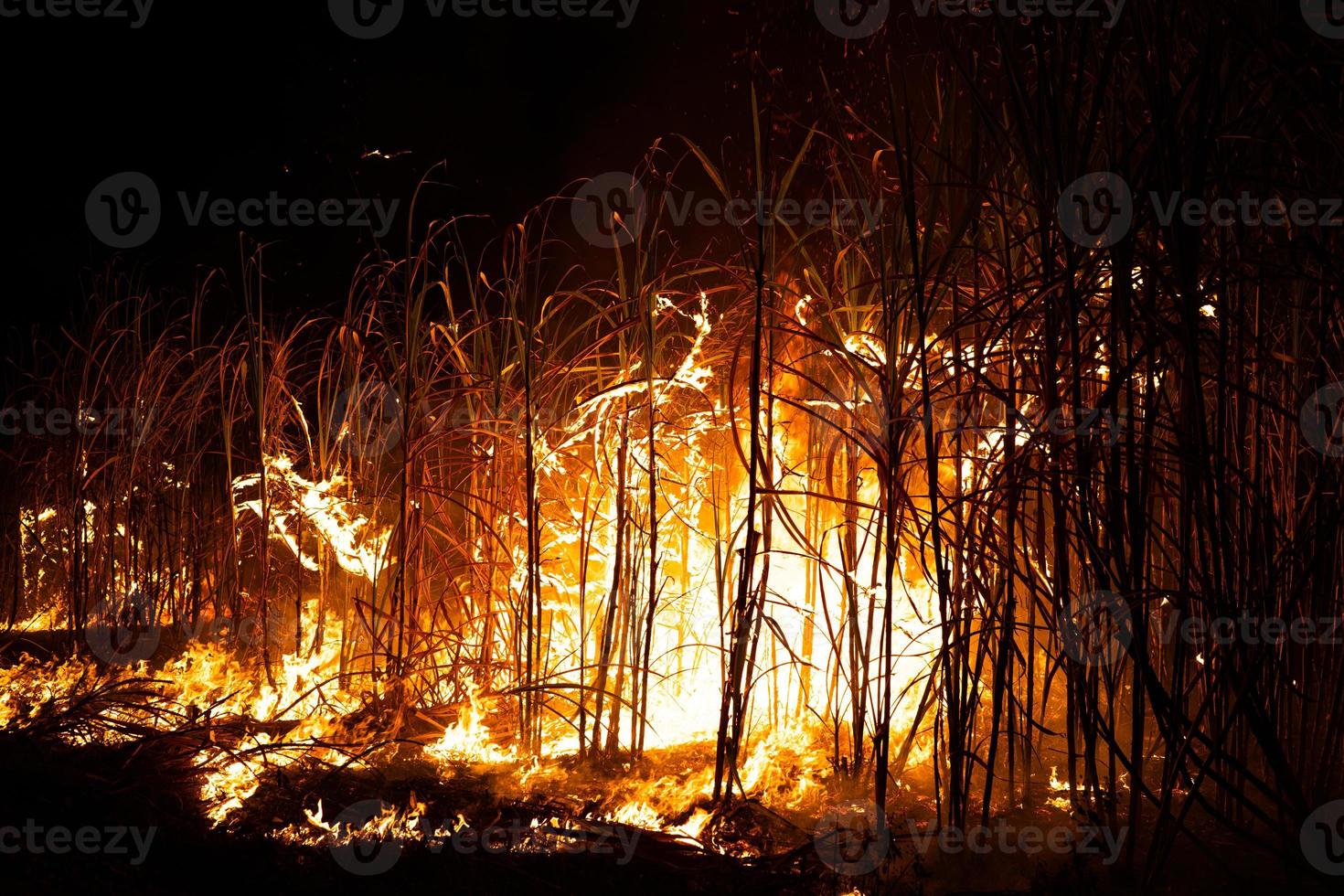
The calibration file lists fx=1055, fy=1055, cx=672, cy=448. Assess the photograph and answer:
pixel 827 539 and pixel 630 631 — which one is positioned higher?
pixel 827 539

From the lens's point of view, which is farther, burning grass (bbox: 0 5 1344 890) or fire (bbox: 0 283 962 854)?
fire (bbox: 0 283 962 854)

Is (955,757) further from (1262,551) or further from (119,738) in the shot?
(119,738)

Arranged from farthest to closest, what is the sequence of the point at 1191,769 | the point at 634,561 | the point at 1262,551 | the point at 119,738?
the point at 119,738
the point at 634,561
the point at 1191,769
the point at 1262,551

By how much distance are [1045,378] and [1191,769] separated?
98 centimetres

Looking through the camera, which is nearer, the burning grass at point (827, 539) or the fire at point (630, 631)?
the burning grass at point (827, 539)

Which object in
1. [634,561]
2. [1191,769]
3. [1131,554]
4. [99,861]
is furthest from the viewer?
[634,561]

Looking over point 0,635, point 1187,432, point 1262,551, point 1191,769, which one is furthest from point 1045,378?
point 0,635

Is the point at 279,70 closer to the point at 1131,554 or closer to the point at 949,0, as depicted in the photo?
the point at 949,0

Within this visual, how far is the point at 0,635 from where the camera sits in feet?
12.7

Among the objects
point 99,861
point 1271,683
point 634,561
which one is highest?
point 634,561

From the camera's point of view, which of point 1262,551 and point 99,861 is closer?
point 1262,551

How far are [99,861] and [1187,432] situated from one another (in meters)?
1.98

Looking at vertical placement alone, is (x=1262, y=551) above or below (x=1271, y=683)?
above

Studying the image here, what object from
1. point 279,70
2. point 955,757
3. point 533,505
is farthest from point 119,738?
point 279,70
